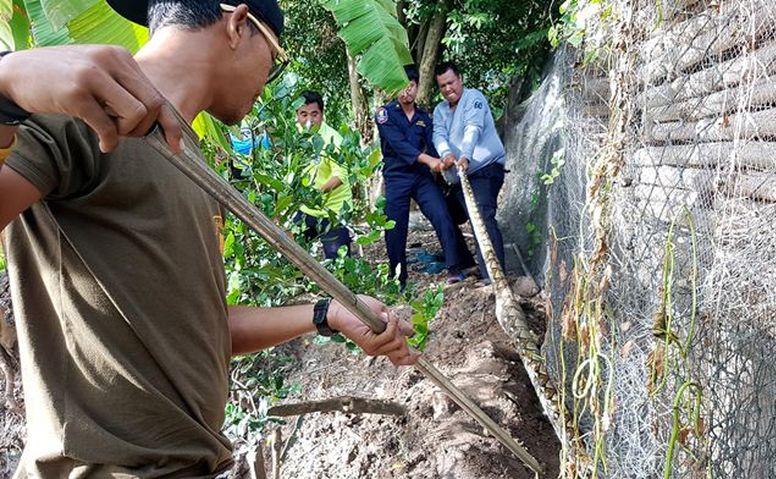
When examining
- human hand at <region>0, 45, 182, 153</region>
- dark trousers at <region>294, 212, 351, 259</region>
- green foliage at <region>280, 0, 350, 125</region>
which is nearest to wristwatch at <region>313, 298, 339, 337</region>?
dark trousers at <region>294, 212, 351, 259</region>

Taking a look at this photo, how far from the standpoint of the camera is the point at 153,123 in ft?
3.01

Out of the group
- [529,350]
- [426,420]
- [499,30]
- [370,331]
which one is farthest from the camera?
[499,30]

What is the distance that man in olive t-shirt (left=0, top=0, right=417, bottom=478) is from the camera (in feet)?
3.90

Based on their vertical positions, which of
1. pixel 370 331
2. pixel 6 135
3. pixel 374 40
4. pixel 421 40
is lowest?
pixel 370 331

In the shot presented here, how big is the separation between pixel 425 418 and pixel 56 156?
2760 millimetres

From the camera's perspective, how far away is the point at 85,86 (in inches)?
32.5

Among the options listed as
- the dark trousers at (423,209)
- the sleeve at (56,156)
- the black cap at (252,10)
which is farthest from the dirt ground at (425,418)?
the sleeve at (56,156)

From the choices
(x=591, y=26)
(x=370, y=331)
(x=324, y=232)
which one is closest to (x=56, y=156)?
(x=370, y=331)

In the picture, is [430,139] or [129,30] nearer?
[129,30]

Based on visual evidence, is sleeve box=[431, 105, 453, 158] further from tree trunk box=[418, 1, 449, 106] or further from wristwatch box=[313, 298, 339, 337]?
wristwatch box=[313, 298, 339, 337]

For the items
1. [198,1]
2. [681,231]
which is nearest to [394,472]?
[681,231]

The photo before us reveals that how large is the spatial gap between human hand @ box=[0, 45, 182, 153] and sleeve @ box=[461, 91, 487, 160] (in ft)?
15.3

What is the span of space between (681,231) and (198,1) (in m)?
1.59

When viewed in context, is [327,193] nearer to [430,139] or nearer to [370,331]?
[370,331]
